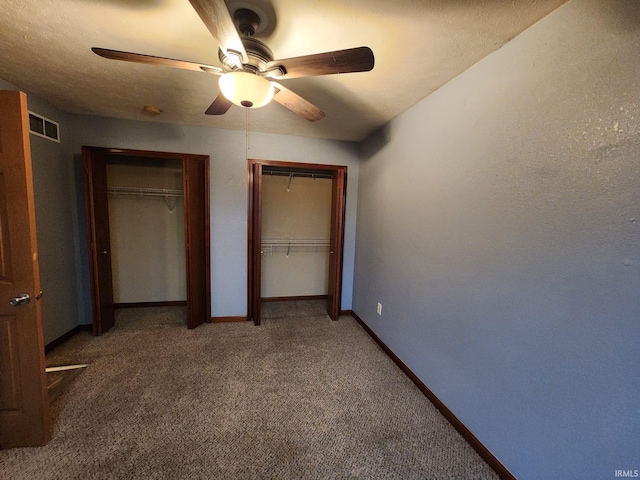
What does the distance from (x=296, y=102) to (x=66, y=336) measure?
10.9ft

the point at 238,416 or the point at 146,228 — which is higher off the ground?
the point at 146,228

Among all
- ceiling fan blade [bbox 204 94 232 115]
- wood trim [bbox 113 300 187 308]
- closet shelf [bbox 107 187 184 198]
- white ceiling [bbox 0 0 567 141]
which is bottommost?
wood trim [bbox 113 300 187 308]

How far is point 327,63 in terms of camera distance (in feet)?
3.83

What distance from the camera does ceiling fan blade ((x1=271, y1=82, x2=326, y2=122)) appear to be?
1502 mm

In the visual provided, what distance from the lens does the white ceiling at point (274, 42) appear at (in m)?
1.19

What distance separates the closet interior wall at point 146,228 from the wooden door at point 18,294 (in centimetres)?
207

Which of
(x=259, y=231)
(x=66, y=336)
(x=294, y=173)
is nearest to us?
(x=66, y=336)

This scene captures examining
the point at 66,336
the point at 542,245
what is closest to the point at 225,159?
the point at 66,336

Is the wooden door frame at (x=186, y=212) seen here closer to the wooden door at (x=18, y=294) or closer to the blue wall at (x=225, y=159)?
the blue wall at (x=225, y=159)

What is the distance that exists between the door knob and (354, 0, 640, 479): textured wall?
2536 mm

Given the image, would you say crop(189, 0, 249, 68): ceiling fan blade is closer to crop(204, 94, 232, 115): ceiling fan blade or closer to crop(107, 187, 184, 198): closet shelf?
crop(204, 94, 232, 115): ceiling fan blade

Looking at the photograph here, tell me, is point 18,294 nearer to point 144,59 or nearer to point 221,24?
point 144,59

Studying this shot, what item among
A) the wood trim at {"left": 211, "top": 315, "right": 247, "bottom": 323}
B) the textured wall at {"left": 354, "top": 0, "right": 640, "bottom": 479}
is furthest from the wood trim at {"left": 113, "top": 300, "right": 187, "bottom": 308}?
the textured wall at {"left": 354, "top": 0, "right": 640, "bottom": 479}

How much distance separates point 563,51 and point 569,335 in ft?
4.13
